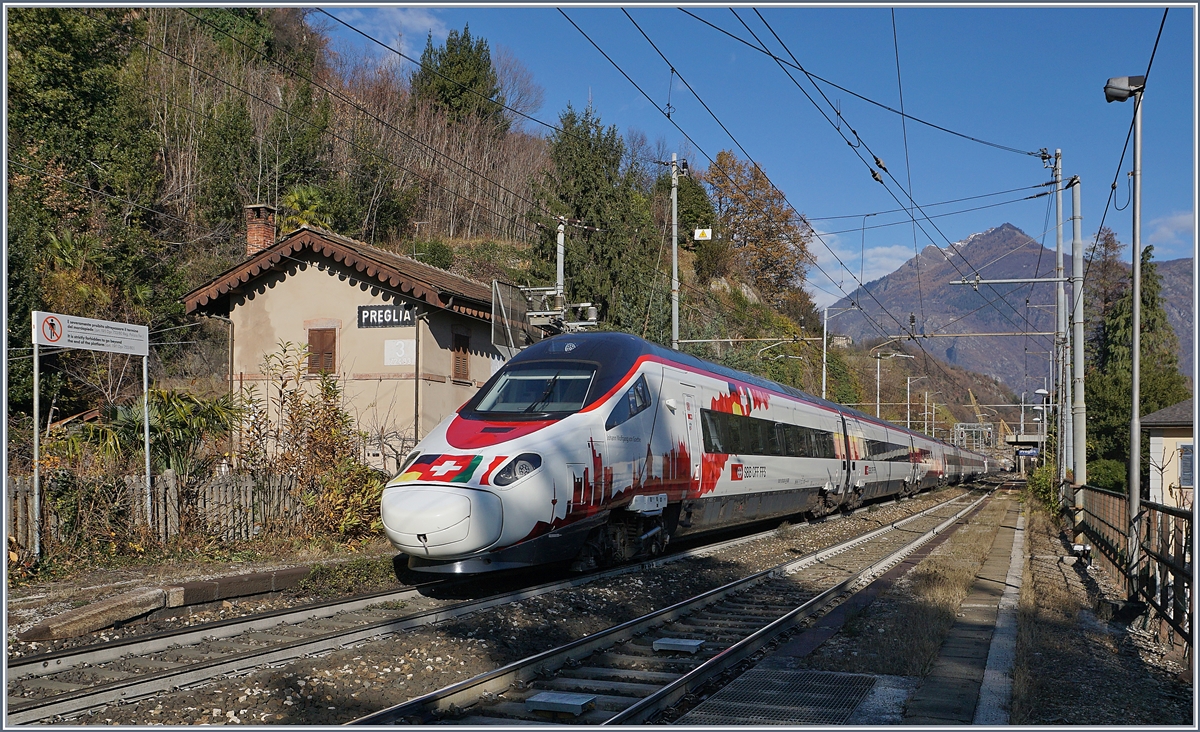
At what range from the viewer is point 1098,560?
17578mm

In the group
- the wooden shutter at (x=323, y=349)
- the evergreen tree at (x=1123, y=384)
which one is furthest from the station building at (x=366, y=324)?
the evergreen tree at (x=1123, y=384)

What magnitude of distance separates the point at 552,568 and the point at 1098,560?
10.7m

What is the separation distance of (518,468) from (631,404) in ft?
8.40

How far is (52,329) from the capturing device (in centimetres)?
1088

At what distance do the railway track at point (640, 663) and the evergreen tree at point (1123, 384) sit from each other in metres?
30.9

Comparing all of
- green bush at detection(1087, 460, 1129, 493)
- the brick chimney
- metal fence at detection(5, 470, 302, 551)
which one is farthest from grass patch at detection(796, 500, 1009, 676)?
green bush at detection(1087, 460, 1129, 493)

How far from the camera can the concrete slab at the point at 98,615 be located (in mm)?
7910

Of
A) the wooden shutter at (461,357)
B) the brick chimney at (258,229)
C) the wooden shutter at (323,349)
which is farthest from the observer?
Result: the brick chimney at (258,229)

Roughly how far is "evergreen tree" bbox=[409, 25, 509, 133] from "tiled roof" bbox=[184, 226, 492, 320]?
3480 cm

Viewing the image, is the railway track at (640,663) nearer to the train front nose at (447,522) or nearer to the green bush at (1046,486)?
the train front nose at (447,522)

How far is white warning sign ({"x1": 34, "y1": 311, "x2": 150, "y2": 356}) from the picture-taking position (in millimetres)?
10742

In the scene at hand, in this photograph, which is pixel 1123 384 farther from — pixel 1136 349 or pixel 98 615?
pixel 98 615

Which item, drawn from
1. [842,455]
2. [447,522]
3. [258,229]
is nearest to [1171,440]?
[842,455]

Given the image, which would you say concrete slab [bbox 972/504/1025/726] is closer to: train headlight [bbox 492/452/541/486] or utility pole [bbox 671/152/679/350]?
train headlight [bbox 492/452/541/486]
